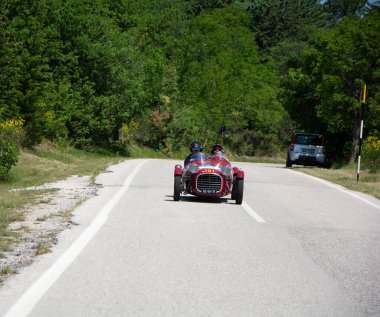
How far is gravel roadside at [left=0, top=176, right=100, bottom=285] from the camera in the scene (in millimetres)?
7520

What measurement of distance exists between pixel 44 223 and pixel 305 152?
26540 mm

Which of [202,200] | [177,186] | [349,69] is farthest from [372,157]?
[177,186]

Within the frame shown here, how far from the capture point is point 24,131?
30.3 metres

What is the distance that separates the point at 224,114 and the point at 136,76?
29.9m

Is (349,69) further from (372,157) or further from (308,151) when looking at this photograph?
(372,157)

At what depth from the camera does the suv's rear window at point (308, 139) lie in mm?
36125

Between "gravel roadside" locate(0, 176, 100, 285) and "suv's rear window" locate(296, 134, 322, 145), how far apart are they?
2030cm

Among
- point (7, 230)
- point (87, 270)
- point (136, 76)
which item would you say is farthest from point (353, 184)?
point (136, 76)

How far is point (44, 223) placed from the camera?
10352mm

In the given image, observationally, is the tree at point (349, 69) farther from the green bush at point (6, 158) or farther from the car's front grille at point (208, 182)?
the car's front grille at point (208, 182)

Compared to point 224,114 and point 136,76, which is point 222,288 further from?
point 224,114

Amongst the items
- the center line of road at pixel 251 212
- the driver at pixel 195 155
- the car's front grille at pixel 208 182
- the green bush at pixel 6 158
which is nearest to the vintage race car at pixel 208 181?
the car's front grille at pixel 208 182

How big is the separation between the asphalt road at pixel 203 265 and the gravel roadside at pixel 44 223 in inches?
7.8

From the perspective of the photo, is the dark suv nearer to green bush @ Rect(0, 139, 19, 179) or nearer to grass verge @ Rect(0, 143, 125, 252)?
grass verge @ Rect(0, 143, 125, 252)
